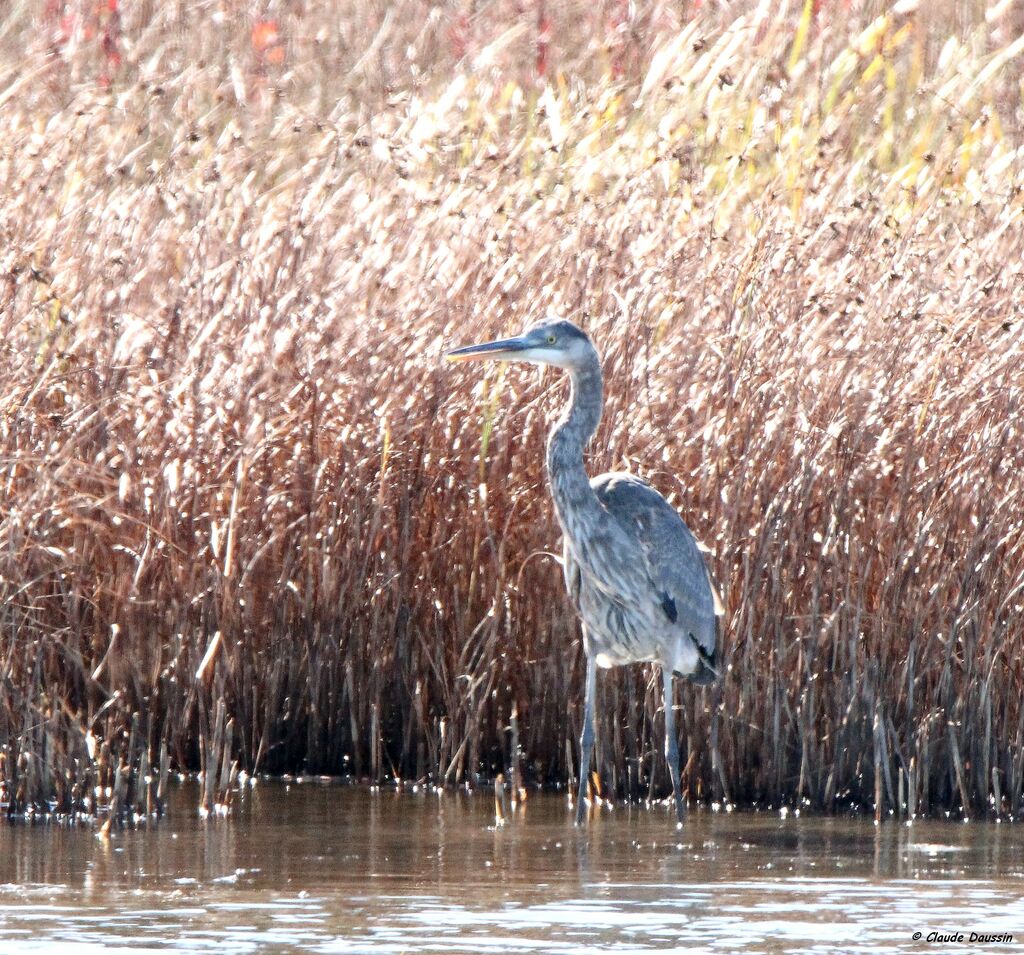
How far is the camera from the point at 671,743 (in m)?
6.49

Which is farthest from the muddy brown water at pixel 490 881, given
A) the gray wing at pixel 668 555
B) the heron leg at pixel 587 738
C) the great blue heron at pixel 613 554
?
the gray wing at pixel 668 555

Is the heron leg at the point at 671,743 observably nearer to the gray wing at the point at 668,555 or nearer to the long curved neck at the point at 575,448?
the gray wing at the point at 668,555

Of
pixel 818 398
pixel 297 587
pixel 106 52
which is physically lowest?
pixel 297 587

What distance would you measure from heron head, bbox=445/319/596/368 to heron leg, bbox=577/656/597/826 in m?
1.06

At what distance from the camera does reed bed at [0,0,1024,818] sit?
6422mm

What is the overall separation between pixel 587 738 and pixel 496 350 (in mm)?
1385

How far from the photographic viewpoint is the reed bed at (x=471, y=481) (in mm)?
6422

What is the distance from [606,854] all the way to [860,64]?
328 inches

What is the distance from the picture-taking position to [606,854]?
585cm

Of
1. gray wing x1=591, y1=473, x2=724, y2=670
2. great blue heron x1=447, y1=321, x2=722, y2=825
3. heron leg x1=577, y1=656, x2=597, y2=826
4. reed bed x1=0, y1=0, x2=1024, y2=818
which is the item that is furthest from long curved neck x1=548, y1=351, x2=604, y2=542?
heron leg x1=577, y1=656, x2=597, y2=826

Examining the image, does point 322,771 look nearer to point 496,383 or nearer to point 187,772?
point 187,772

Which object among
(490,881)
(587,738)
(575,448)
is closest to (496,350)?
(575,448)

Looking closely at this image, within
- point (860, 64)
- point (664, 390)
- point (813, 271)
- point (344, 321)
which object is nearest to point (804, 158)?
point (813, 271)

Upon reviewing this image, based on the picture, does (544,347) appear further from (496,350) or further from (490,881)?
(490,881)
